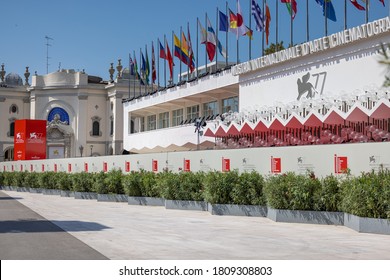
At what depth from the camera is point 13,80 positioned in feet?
329

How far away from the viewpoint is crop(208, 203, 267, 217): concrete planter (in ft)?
63.2

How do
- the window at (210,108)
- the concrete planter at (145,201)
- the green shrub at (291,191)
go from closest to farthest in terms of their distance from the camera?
the green shrub at (291,191), the concrete planter at (145,201), the window at (210,108)

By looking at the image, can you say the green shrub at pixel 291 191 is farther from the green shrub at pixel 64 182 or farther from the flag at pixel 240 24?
the flag at pixel 240 24

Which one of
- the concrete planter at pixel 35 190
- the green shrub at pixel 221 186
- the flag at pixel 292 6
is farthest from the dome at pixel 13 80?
the green shrub at pixel 221 186

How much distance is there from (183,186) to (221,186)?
265cm

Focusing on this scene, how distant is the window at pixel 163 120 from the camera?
193ft

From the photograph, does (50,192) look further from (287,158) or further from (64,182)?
(287,158)

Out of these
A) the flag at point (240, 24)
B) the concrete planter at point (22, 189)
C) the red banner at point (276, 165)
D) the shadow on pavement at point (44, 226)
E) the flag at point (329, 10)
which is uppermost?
the flag at point (240, 24)

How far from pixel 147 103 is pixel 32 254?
1867 inches

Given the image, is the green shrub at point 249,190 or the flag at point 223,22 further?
the flag at point 223,22

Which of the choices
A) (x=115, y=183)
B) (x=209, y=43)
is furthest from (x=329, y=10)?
(x=115, y=183)

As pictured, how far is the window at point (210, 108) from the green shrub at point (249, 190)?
28.0 meters

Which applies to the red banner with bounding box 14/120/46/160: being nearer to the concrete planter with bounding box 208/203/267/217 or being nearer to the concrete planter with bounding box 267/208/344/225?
the concrete planter with bounding box 208/203/267/217

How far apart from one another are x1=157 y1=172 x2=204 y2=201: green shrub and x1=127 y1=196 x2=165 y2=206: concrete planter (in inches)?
63.7
